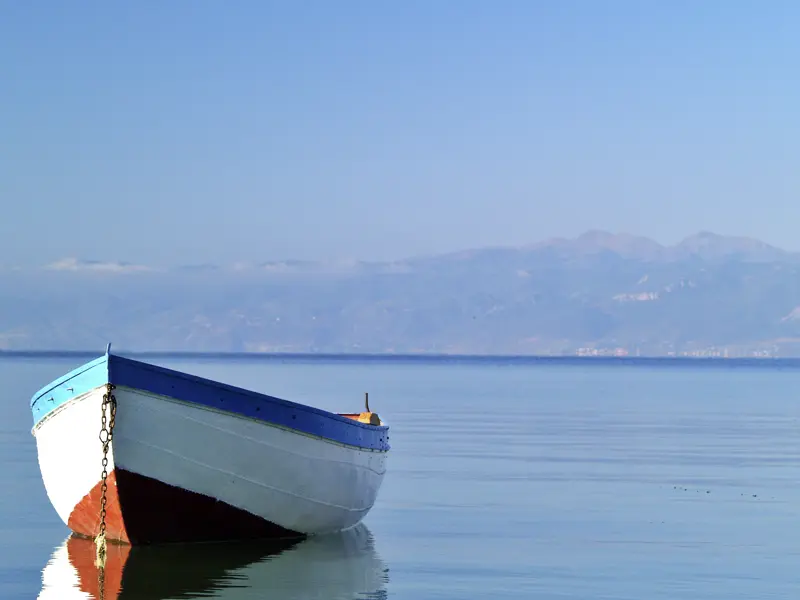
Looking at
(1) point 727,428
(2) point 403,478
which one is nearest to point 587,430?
(1) point 727,428

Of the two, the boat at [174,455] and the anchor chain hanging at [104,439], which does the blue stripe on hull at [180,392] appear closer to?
the boat at [174,455]

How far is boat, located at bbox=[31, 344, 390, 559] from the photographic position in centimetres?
2538

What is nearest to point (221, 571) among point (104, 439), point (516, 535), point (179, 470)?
point (179, 470)

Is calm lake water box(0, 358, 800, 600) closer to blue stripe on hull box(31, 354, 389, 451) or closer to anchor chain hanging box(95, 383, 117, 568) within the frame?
anchor chain hanging box(95, 383, 117, 568)

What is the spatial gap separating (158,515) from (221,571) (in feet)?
7.62

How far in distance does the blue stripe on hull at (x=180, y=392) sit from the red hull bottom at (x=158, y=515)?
65.2 inches

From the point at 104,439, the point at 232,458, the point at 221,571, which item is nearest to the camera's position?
the point at 221,571

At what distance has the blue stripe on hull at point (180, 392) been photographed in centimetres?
2514

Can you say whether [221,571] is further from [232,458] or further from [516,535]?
[516,535]

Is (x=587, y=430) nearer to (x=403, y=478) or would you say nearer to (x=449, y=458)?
(x=449, y=458)

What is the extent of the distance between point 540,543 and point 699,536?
11.8 feet

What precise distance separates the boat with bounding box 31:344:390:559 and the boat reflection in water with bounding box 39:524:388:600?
503 mm

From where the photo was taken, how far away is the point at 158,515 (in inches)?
1038

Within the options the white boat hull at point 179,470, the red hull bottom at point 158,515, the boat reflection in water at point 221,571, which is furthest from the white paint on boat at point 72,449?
the boat reflection in water at point 221,571
